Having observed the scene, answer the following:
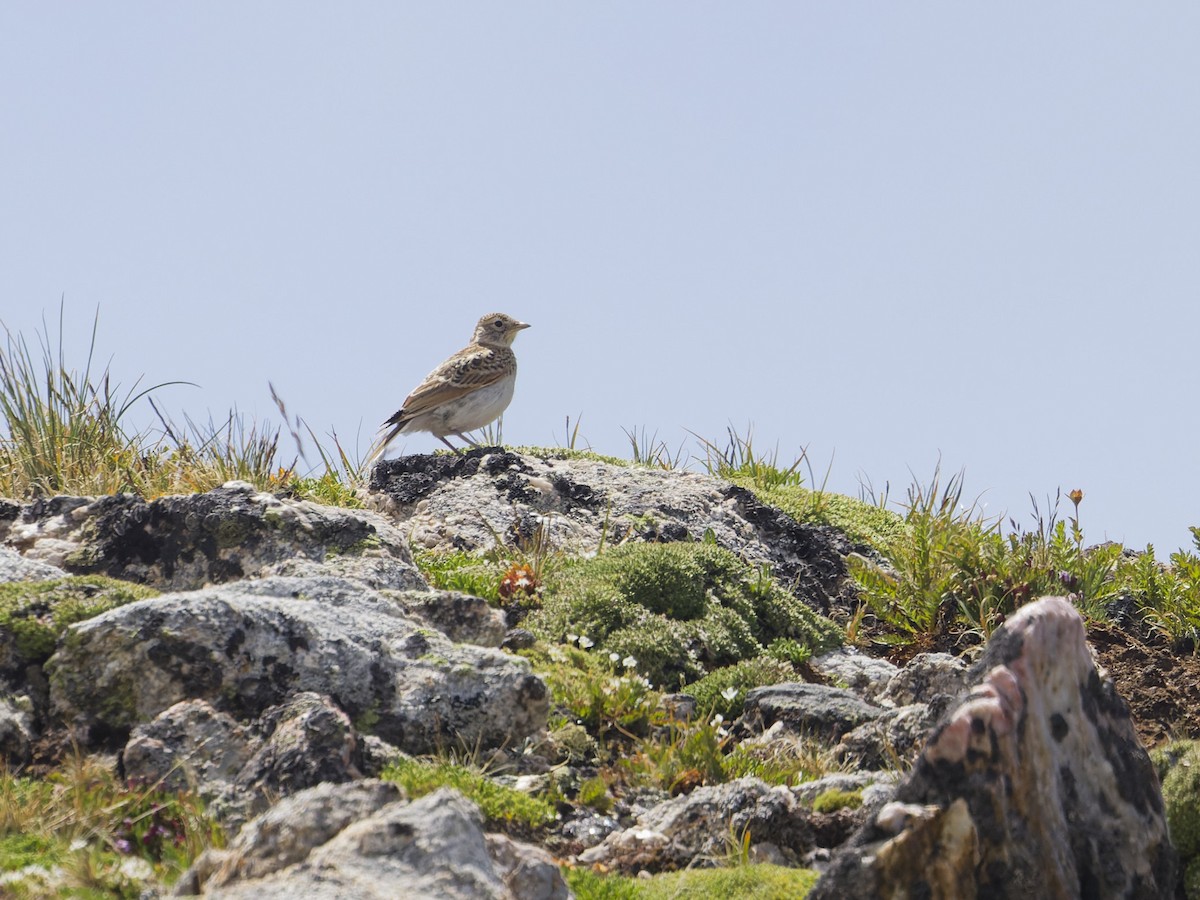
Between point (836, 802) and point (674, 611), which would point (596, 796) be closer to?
point (836, 802)

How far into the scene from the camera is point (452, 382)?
1477 centimetres

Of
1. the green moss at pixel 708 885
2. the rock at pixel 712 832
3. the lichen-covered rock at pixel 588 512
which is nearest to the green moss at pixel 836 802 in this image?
the rock at pixel 712 832

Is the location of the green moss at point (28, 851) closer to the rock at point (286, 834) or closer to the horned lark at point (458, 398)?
the rock at point (286, 834)

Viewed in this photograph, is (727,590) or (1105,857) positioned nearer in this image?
(1105,857)

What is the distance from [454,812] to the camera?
13.8 feet

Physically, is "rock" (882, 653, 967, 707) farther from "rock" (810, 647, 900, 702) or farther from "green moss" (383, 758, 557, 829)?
"green moss" (383, 758, 557, 829)

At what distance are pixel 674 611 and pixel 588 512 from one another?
243 centimetres

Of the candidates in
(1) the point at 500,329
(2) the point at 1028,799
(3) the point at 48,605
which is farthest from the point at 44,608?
(1) the point at 500,329

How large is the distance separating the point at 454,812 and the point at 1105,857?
2.62 metres

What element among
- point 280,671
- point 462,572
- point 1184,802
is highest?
point 462,572

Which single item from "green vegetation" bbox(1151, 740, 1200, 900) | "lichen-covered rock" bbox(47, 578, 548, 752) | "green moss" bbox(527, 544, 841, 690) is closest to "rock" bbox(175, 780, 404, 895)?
"lichen-covered rock" bbox(47, 578, 548, 752)

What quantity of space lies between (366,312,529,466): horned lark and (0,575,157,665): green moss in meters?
6.79

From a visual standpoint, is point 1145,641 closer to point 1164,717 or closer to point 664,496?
point 1164,717

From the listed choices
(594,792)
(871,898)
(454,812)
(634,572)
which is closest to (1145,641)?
(634,572)
